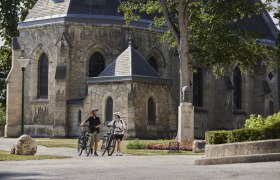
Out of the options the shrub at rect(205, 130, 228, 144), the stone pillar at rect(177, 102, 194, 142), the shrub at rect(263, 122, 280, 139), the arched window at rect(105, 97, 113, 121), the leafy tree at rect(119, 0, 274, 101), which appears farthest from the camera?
the arched window at rect(105, 97, 113, 121)

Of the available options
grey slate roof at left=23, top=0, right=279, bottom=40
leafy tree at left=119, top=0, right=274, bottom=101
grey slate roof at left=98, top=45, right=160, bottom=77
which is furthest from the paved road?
grey slate roof at left=23, top=0, right=279, bottom=40

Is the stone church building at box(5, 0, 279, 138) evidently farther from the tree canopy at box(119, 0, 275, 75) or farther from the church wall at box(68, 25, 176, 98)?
the tree canopy at box(119, 0, 275, 75)

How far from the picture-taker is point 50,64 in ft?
157

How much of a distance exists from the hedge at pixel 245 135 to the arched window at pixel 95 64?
27.9 metres

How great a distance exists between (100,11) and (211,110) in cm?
1232

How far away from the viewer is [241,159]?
18297mm

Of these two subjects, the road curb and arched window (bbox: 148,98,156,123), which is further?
arched window (bbox: 148,98,156,123)

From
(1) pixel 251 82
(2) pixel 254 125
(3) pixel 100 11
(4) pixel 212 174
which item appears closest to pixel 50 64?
(3) pixel 100 11

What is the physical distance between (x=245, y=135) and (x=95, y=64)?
29724mm

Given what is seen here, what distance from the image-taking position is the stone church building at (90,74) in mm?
44469

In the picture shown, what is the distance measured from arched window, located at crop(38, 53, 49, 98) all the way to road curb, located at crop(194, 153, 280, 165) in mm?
30694

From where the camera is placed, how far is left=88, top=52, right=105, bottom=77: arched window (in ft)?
159

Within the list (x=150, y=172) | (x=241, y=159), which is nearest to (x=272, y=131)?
(x=241, y=159)

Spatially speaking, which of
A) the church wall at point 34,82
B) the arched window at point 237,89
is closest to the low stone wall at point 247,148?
the church wall at point 34,82
